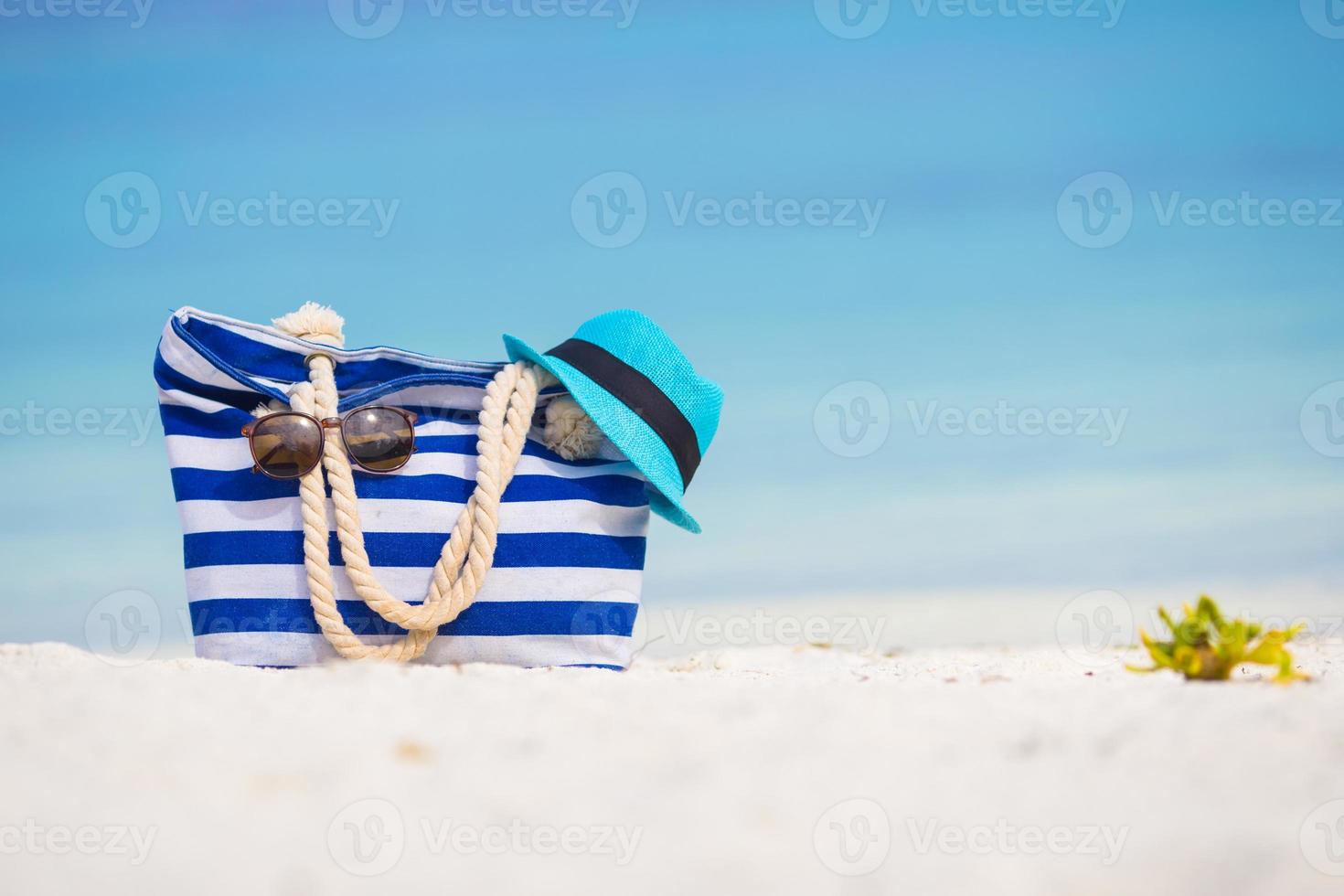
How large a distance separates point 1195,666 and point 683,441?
1.40 meters

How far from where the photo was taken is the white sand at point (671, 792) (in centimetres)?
113

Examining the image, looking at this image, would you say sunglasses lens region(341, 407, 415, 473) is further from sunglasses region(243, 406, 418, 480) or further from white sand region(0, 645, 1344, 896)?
white sand region(0, 645, 1344, 896)

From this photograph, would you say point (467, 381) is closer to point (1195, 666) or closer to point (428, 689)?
point (428, 689)

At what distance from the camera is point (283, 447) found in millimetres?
2574

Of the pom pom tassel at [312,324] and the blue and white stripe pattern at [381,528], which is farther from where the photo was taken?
the pom pom tassel at [312,324]

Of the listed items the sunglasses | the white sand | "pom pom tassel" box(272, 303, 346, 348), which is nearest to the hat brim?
the sunglasses

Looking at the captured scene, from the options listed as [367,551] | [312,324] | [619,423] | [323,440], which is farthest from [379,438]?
[619,423]

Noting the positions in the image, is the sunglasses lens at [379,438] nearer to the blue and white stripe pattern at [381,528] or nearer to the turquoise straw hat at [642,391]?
the blue and white stripe pattern at [381,528]

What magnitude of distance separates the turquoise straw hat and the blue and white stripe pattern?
0.39 ft

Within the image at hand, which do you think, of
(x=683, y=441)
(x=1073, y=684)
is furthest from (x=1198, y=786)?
(x=683, y=441)

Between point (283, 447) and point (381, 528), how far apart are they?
0.30 meters

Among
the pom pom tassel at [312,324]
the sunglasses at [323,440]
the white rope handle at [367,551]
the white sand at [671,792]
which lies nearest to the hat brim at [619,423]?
the white rope handle at [367,551]

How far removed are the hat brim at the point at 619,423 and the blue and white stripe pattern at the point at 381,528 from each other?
0.10 metres

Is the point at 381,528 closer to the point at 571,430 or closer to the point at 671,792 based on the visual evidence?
the point at 571,430
